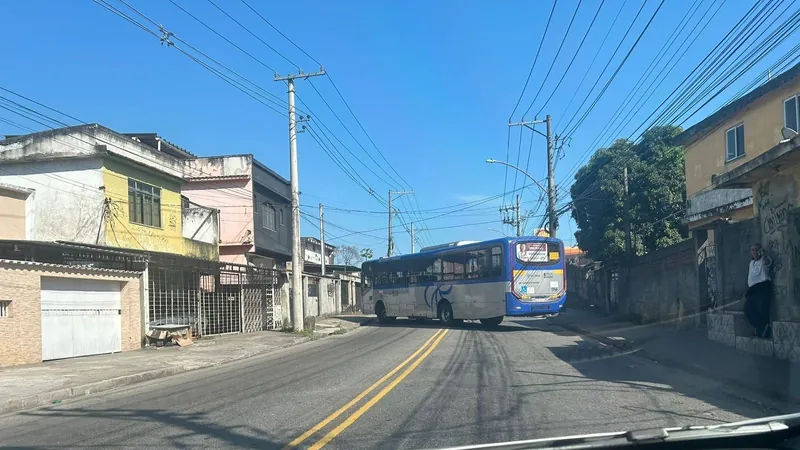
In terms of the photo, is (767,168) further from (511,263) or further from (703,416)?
(511,263)

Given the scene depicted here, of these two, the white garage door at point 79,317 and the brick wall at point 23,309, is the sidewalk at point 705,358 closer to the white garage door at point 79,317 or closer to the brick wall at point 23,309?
the white garage door at point 79,317

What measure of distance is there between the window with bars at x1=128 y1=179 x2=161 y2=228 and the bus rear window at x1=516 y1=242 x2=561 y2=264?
13.8m

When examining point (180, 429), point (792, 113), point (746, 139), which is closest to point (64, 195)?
point (180, 429)

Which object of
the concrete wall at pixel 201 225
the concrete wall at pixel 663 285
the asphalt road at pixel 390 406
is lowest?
the asphalt road at pixel 390 406

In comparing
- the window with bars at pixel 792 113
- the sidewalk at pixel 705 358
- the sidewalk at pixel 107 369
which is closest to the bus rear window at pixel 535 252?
the sidewalk at pixel 705 358

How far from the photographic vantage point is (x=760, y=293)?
38.2 feet

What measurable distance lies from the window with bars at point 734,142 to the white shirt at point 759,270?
36.1ft

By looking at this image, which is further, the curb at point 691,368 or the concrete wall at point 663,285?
the concrete wall at point 663,285

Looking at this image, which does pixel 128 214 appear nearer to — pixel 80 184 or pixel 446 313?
pixel 80 184

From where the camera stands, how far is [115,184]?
2138 cm

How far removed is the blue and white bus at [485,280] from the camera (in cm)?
2277

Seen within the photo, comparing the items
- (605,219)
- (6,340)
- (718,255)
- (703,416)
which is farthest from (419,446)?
(605,219)

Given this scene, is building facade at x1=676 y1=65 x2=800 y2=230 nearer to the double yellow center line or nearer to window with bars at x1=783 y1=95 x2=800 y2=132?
window with bars at x1=783 y1=95 x2=800 y2=132

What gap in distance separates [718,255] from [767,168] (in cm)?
373
